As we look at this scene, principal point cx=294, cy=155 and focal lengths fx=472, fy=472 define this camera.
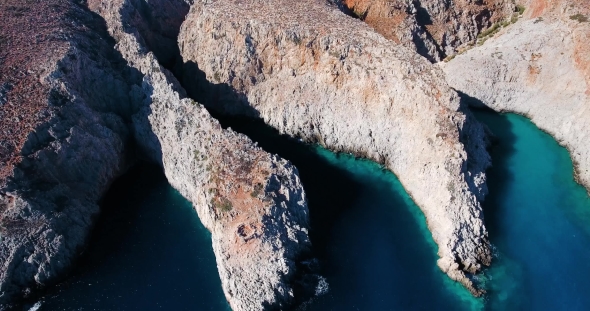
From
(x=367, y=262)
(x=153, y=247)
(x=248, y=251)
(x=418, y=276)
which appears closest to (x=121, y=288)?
→ (x=153, y=247)

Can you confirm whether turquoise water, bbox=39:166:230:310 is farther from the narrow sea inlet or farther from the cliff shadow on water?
the cliff shadow on water

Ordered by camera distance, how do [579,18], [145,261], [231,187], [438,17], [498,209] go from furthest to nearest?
1. [438,17]
2. [579,18]
3. [498,209]
4. [231,187]
5. [145,261]

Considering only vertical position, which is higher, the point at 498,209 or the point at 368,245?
the point at 498,209

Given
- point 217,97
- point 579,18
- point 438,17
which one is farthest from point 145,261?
point 579,18

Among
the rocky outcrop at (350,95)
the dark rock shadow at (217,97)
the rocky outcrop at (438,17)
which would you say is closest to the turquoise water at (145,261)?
the dark rock shadow at (217,97)

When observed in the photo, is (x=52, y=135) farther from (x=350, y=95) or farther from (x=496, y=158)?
(x=496, y=158)

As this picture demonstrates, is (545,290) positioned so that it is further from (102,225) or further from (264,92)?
(102,225)

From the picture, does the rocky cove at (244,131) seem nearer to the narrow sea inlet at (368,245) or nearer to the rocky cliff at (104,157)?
the rocky cliff at (104,157)
